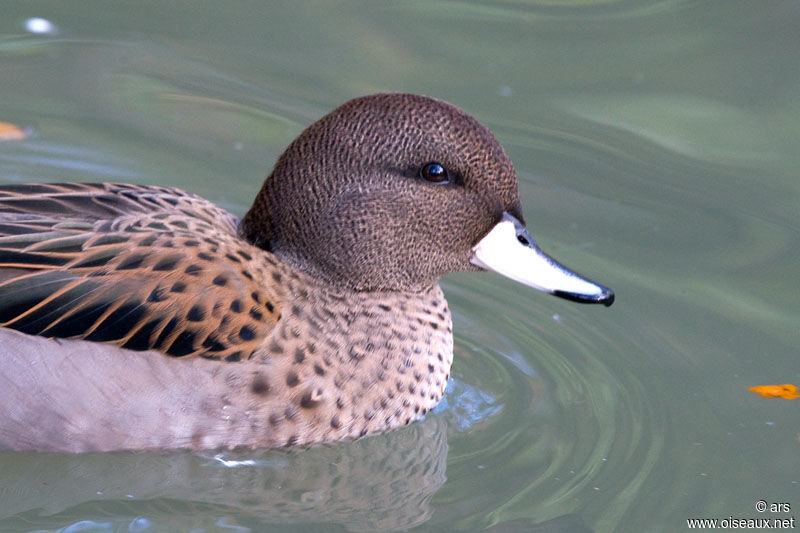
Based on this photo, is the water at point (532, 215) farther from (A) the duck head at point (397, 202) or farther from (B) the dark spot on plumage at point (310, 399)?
(A) the duck head at point (397, 202)

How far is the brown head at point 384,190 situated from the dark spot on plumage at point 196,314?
50 cm

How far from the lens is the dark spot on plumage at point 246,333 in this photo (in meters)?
4.32

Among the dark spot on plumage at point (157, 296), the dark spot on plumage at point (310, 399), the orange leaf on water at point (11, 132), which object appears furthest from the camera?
the orange leaf on water at point (11, 132)

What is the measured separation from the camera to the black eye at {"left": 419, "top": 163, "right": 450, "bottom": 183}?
15.0 feet

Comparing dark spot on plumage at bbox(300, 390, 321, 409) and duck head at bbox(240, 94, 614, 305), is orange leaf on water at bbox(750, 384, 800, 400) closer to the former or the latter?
duck head at bbox(240, 94, 614, 305)

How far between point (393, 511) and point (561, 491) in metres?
0.61

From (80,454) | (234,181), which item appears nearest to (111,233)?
(80,454)

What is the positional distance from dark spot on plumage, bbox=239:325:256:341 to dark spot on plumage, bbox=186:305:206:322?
141 mm

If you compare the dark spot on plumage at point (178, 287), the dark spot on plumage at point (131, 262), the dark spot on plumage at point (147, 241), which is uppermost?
the dark spot on plumage at point (147, 241)

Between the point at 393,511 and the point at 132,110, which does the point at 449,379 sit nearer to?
the point at 393,511

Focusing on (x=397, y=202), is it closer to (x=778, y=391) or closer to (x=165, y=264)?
(x=165, y=264)

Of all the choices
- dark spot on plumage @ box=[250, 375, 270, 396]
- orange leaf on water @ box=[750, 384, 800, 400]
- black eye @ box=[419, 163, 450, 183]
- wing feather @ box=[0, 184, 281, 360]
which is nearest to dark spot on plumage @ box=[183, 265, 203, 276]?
wing feather @ box=[0, 184, 281, 360]

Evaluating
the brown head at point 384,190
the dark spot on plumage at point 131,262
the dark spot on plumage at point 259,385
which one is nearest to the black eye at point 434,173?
the brown head at point 384,190

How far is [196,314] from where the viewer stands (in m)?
4.31
